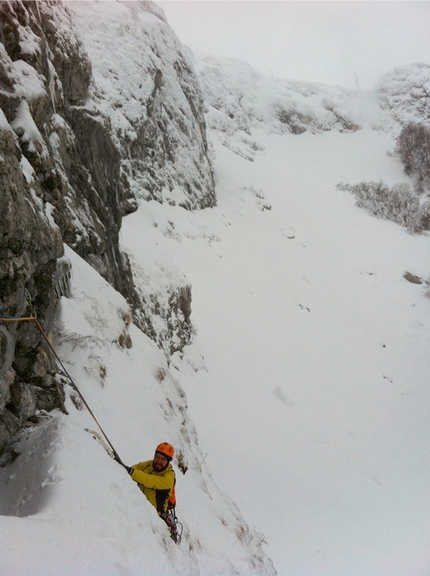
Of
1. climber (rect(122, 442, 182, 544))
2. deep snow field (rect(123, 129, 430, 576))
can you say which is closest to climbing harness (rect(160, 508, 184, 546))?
climber (rect(122, 442, 182, 544))

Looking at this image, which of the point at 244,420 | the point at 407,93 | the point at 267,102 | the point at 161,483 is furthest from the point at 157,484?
the point at 407,93

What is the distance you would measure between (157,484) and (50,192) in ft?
14.6

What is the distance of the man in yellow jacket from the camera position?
437 cm

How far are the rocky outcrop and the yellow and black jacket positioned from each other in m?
1.32

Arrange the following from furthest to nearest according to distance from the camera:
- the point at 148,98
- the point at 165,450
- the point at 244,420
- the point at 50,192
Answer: the point at 148,98, the point at 244,420, the point at 50,192, the point at 165,450

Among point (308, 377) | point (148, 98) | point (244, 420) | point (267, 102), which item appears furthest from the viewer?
point (267, 102)

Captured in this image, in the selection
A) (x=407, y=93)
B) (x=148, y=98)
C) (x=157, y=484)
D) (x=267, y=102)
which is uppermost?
(x=407, y=93)

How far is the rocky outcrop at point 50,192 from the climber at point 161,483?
1.34 meters

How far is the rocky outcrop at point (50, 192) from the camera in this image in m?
4.18

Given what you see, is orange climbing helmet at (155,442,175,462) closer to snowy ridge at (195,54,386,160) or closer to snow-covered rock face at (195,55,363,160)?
snow-covered rock face at (195,55,363,160)

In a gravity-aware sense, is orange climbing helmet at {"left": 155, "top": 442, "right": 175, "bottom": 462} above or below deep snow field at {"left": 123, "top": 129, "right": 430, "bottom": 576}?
above

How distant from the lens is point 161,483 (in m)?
4.43

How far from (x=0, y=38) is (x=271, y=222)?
25716 millimetres

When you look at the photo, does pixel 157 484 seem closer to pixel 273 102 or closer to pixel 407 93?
pixel 273 102
